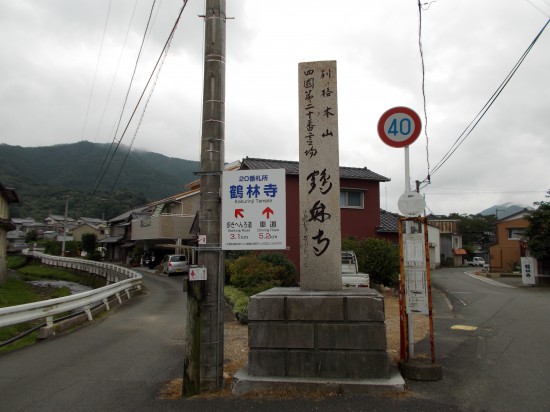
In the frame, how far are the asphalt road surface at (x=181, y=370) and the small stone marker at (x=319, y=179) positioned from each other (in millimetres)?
1875

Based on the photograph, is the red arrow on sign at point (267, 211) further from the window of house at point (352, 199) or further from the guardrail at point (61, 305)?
the window of house at point (352, 199)

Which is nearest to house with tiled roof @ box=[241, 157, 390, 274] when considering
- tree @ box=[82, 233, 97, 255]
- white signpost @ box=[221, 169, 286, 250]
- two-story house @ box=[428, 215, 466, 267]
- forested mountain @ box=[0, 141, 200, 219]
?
white signpost @ box=[221, 169, 286, 250]

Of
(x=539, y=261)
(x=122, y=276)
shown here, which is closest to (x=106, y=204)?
(x=122, y=276)

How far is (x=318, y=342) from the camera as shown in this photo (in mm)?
5352

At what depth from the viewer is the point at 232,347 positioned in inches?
319

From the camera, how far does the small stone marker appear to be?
6273 mm

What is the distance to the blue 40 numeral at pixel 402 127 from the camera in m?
6.32

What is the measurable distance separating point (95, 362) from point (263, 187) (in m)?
4.60

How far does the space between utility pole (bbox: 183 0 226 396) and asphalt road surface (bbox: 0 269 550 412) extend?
39cm

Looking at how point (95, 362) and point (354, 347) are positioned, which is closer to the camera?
point (354, 347)

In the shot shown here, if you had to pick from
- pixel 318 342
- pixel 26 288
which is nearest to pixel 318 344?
pixel 318 342

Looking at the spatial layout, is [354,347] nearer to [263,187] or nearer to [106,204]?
[263,187]

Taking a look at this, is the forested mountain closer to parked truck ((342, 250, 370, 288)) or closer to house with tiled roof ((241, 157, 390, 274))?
house with tiled roof ((241, 157, 390, 274))

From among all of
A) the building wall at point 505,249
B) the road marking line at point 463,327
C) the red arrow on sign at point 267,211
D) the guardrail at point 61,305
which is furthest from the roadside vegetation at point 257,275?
the building wall at point 505,249
